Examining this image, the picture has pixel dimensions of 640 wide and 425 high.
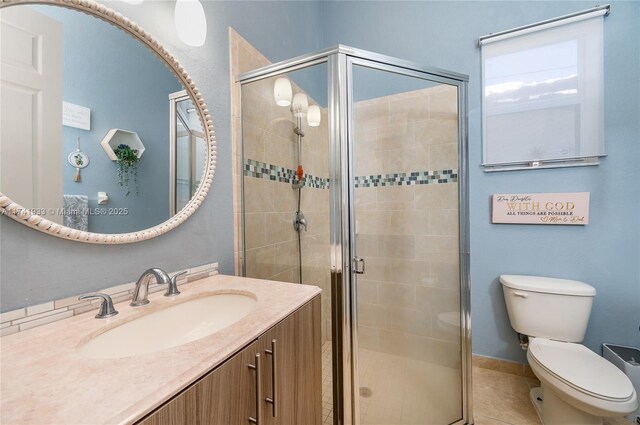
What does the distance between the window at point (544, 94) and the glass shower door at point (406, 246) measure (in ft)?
1.65

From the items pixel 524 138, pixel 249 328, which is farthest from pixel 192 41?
pixel 524 138

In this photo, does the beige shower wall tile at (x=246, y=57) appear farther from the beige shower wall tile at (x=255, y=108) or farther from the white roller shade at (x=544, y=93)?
the white roller shade at (x=544, y=93)

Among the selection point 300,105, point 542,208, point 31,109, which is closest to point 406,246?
point 542,208

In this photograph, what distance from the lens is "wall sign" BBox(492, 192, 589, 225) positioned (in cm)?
158

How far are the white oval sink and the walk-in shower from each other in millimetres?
397

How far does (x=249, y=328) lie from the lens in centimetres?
66

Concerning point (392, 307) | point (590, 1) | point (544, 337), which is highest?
point (590, 1)

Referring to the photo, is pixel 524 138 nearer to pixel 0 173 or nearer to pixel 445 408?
pixel 445 408

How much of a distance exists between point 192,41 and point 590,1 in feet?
7.33

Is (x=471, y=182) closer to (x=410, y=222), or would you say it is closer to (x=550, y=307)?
(x=410, y=222)

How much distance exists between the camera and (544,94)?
65.1 inches

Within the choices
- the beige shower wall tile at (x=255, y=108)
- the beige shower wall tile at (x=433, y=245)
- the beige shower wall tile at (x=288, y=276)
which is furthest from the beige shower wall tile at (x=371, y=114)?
the beige shower wall tile at (x=288, y=276)

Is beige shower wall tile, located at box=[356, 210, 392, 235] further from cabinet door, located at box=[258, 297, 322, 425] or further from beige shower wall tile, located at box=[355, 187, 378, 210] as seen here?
cabinet door, located at box=[258, 297, 322, 425]

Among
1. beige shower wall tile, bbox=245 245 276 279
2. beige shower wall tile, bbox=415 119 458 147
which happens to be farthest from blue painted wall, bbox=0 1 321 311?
beige shower wall tile, bbox=415 119 458 147
